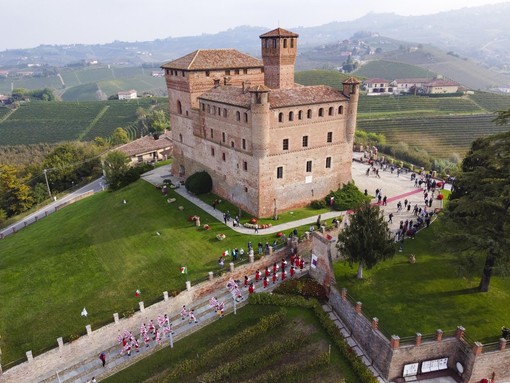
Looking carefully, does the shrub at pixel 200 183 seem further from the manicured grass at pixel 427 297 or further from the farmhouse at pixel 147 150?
the farmhouse at pixel 147 150

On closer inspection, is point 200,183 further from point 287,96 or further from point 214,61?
point 287,96

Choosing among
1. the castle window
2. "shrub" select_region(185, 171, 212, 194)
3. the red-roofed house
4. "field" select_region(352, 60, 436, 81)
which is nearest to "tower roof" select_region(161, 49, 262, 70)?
"shrub" select_region(185, 171, 212, 194)

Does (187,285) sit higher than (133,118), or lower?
higher

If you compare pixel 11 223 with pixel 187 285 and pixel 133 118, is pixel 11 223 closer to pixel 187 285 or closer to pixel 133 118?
pixel 187 285

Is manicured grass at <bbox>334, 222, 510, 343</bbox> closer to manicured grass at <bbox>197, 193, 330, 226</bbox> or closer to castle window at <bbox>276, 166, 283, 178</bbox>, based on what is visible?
manicured grass at <bbox>197, 193, 330, 226</bbox>

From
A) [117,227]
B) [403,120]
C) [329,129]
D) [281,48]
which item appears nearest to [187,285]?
[117,227]

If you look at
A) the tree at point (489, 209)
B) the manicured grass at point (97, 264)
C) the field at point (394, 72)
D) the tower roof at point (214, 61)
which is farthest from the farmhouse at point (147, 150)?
the field at point (394, 72)
